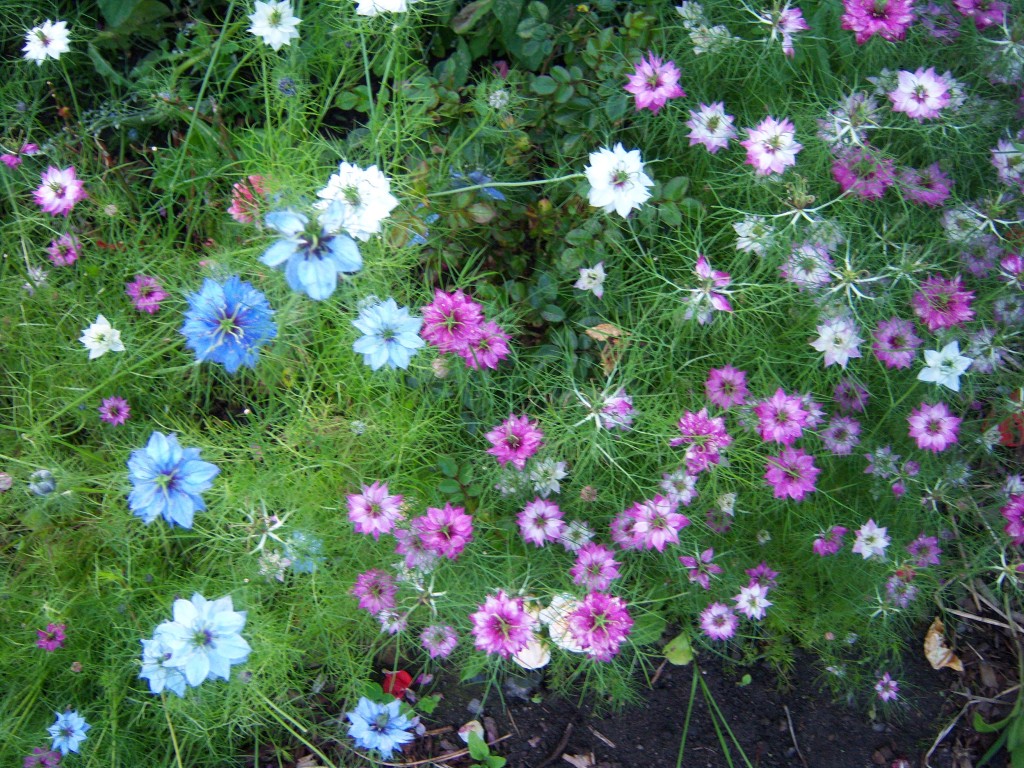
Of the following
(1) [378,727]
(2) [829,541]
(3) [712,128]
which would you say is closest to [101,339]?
(1) [378,727]

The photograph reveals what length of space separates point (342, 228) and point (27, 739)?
140 cm

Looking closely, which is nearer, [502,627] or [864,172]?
[502,627]

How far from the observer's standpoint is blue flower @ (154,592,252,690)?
145cm

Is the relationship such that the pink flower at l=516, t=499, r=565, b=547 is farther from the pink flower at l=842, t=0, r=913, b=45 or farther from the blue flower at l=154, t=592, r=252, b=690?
the pink flower at l=842, t=0, r=913, b=45

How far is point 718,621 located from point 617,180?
1.04 metres

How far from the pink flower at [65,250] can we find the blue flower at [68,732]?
111cm

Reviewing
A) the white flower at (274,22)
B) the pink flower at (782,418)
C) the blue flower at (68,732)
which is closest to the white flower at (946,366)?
the pink flower at (782,418)

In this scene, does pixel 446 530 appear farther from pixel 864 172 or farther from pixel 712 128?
pixel 864 172

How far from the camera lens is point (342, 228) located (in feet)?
4.53

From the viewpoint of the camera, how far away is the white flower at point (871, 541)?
182 cm

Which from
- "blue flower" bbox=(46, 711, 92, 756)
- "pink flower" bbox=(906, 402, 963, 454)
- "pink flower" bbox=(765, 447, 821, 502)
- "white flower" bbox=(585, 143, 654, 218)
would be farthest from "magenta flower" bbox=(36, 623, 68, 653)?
"pink flower" bbox=(906, 402, 963, 454)

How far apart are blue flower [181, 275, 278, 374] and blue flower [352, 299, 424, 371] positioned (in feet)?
0.64

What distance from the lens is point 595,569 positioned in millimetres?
1730

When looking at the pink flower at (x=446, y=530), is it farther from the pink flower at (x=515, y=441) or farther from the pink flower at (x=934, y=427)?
the pink flower at (x=934, y=427)
